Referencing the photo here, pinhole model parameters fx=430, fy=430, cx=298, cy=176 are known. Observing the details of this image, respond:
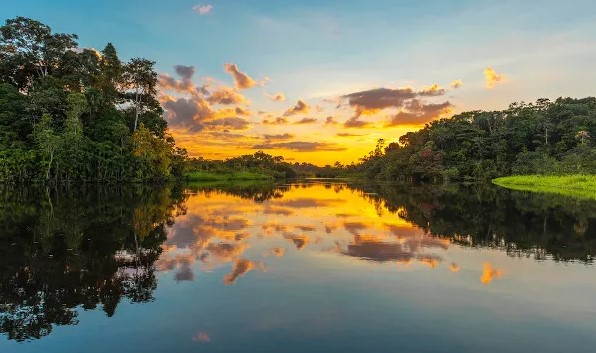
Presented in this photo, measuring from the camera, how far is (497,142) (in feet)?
269

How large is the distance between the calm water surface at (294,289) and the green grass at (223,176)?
67.8 metres

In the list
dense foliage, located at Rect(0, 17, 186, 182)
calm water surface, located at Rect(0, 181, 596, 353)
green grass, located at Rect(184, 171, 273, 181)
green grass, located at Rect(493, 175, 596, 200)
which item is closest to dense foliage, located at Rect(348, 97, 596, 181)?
green grass, located at Rect(493, 175, 596, 200)

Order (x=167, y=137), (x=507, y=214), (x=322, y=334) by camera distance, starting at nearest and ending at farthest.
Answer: (x=322, y=334) → (x=507, y=214) → (x=167, y=137)

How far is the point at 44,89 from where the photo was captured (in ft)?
174

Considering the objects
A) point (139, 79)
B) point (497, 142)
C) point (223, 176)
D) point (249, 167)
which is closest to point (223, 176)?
point (223, 176)

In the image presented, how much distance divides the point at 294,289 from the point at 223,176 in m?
85.4

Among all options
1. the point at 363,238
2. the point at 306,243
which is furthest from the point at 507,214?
the point at 306,243

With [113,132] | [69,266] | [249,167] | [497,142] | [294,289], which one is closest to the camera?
[294,289]

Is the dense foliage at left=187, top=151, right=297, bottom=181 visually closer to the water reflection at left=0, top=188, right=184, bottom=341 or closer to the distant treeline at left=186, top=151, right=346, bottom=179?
the distant treeline at left=186, top=151, right=346, bottom=179

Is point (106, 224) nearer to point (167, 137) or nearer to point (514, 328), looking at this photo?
point (514, 328)

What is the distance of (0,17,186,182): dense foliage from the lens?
49531 mm

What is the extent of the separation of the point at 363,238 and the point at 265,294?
24.0 feet

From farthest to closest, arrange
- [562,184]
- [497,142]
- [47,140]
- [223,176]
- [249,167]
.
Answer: [249,167] → [223,176] → [497,142] → [562,184] → [47,140]

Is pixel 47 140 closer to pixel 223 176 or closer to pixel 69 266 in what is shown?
pixel 69 266
